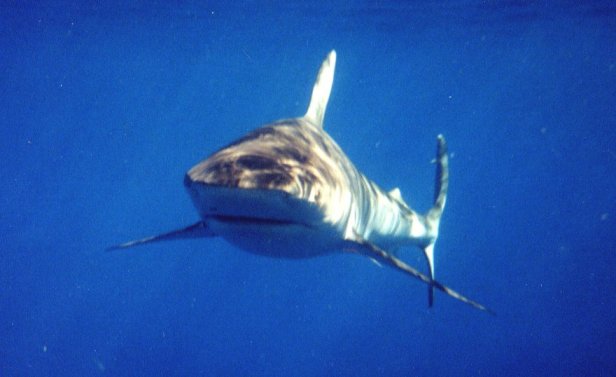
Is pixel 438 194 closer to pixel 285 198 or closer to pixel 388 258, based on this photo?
pixel 388 258

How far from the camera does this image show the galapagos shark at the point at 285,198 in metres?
3.23

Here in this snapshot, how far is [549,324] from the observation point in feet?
136

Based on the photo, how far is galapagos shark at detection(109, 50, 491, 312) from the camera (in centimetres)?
323

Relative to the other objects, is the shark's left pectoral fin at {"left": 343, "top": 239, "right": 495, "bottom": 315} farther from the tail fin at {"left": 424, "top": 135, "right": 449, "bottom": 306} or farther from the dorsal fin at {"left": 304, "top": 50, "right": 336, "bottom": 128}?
the tail fin at {"left": 424, "top": 135, "right": 449, "bottom": 306}

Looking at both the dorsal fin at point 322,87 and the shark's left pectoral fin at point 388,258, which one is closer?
the shark's left pectoral fin at point 388,258

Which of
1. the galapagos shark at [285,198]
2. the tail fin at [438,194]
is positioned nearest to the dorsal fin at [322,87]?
the galapagos shark at [285,198]

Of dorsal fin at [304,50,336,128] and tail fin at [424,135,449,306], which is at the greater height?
dorsal fin at [304,50,336,128]

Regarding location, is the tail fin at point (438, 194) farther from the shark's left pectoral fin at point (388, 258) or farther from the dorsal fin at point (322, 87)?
the shark's left pectoral fin at point (388, 258)

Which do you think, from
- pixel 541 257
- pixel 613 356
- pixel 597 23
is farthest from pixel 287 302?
pixel 541 257

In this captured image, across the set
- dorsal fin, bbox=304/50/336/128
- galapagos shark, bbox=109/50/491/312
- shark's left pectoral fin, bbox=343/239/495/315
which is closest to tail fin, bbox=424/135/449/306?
dorsal fin, bbox=304/50/336/128

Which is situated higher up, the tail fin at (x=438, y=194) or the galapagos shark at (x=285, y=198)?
the galapagos shark at (x=285, y=198)

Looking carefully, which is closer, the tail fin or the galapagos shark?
the galapagos shark

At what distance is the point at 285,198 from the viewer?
3256 millimetres

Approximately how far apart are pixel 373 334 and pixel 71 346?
60.1ft
